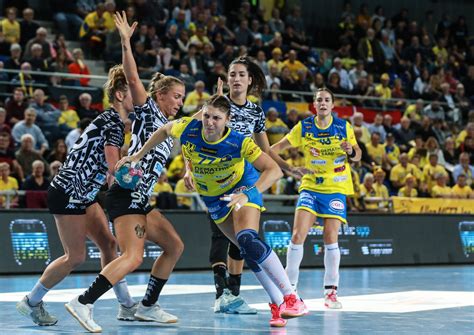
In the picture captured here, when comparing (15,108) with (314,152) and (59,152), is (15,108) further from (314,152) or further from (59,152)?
(314,152)

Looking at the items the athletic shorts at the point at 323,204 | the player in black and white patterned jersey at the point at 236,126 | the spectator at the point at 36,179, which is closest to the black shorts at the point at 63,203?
the player in black and white patterned jersey at the point at 236,126

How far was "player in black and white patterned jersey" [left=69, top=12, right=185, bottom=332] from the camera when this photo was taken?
850 cm

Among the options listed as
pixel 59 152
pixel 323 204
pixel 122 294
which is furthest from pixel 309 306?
pixel 59 152

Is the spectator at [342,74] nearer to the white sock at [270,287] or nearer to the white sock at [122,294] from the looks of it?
the white sock at [122,294]

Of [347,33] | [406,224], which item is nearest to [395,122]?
[347,33]

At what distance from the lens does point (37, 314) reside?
900cm

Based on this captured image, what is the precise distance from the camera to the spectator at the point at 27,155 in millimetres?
17641

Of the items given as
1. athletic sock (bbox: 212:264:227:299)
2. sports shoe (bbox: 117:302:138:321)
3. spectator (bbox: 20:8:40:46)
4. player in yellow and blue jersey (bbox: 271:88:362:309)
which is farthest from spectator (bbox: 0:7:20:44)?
sports shoe (bbox: 117:302:138:321)

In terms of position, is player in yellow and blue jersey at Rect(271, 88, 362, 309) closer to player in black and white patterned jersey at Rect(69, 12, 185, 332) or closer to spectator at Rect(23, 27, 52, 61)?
player in black and white patterned jersey at Rect(69, 12, 185, 332)

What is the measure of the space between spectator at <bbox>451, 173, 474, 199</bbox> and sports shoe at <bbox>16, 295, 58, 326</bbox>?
15.4m

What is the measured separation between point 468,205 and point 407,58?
9.22 meters

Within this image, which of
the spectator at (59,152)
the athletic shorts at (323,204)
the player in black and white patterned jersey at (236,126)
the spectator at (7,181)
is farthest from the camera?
the spectator at (59,152)

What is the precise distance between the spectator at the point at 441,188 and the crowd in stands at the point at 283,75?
0.10ft

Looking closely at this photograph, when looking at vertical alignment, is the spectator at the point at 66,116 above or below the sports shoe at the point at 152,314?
above
